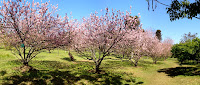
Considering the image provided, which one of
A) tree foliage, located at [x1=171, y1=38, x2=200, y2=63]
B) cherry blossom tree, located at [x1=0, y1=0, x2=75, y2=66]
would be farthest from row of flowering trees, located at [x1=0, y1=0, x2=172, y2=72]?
tree foliage, located at [x1=171, y1=38, x2=200, y2=63]

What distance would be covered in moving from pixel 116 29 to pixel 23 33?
33.4ft

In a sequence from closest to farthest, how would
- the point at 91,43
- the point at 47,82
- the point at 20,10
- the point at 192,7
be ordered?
the point at 192,7, the point at 47,82, the point at 20,10, the point at 91,43

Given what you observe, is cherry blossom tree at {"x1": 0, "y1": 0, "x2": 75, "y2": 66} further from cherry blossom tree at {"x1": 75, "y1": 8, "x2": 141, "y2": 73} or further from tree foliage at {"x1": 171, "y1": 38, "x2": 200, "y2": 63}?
tree foliage at {"x1": 171, "y1": 38, "x2": 200, "y2": 63}

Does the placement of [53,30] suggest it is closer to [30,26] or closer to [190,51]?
[30,26]

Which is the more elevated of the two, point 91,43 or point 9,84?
point 91,43

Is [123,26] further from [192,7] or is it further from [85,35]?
[192,7]

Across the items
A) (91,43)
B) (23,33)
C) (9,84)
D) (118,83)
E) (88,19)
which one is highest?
(88,19)

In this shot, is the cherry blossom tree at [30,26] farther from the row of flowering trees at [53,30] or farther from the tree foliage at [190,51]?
the tree foliage at [190,51]

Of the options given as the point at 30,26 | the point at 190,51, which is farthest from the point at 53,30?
the point at 190,51

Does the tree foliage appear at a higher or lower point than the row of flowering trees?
lower

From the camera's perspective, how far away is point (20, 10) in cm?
1283

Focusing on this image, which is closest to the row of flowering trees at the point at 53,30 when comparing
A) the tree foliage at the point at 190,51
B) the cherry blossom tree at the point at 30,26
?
the cherry blossom tree at the point at 30,26

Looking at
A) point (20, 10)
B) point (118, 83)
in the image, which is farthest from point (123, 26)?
point (20, 10)

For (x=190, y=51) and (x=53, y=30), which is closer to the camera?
(x=53, y=30)
